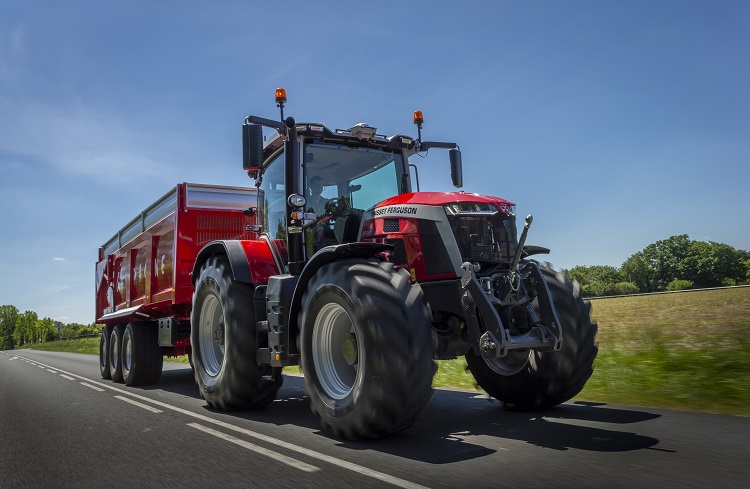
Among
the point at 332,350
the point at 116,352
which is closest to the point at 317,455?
the point at 332,350

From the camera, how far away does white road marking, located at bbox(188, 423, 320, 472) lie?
3.81m

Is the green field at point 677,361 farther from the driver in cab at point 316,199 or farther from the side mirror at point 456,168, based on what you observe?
the driver in cab at point 316,199

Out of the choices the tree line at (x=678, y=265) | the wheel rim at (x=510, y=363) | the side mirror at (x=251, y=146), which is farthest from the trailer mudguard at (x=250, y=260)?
the tree line at (x=678, y=265)

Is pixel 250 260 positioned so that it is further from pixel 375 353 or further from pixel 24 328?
pixel 24 328

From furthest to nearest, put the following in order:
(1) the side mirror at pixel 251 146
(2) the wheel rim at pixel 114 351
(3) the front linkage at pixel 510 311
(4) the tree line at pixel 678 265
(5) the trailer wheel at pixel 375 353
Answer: (4) the tree line at pixel 678 265 < (2) the wheel rim at pixel 114 351 < (1) the side mirror at pixel 251 146 < (3) the front linkage at pixel 510 311 < (5) the trailer wheel at pixel 375 353

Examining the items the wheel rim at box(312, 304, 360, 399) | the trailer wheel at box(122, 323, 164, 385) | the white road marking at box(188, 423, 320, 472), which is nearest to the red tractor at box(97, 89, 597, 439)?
the wheel rim at box(312, 304, 360, 399)

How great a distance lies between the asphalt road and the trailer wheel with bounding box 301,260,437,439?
8.6 inches

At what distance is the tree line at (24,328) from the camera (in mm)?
133663

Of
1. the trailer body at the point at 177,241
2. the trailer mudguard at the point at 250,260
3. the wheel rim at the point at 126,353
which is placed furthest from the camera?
the wheel rim at the point at 126,353

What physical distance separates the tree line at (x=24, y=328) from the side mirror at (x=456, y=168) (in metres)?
130

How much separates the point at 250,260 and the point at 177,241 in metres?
3.02

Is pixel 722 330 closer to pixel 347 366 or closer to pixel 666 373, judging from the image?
pixel 666 373

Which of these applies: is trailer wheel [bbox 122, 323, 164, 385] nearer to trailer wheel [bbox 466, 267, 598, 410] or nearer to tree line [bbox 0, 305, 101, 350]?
trailer wheel [bbox 466, 267, 598, 410]

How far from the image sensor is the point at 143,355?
1049 centimetres
